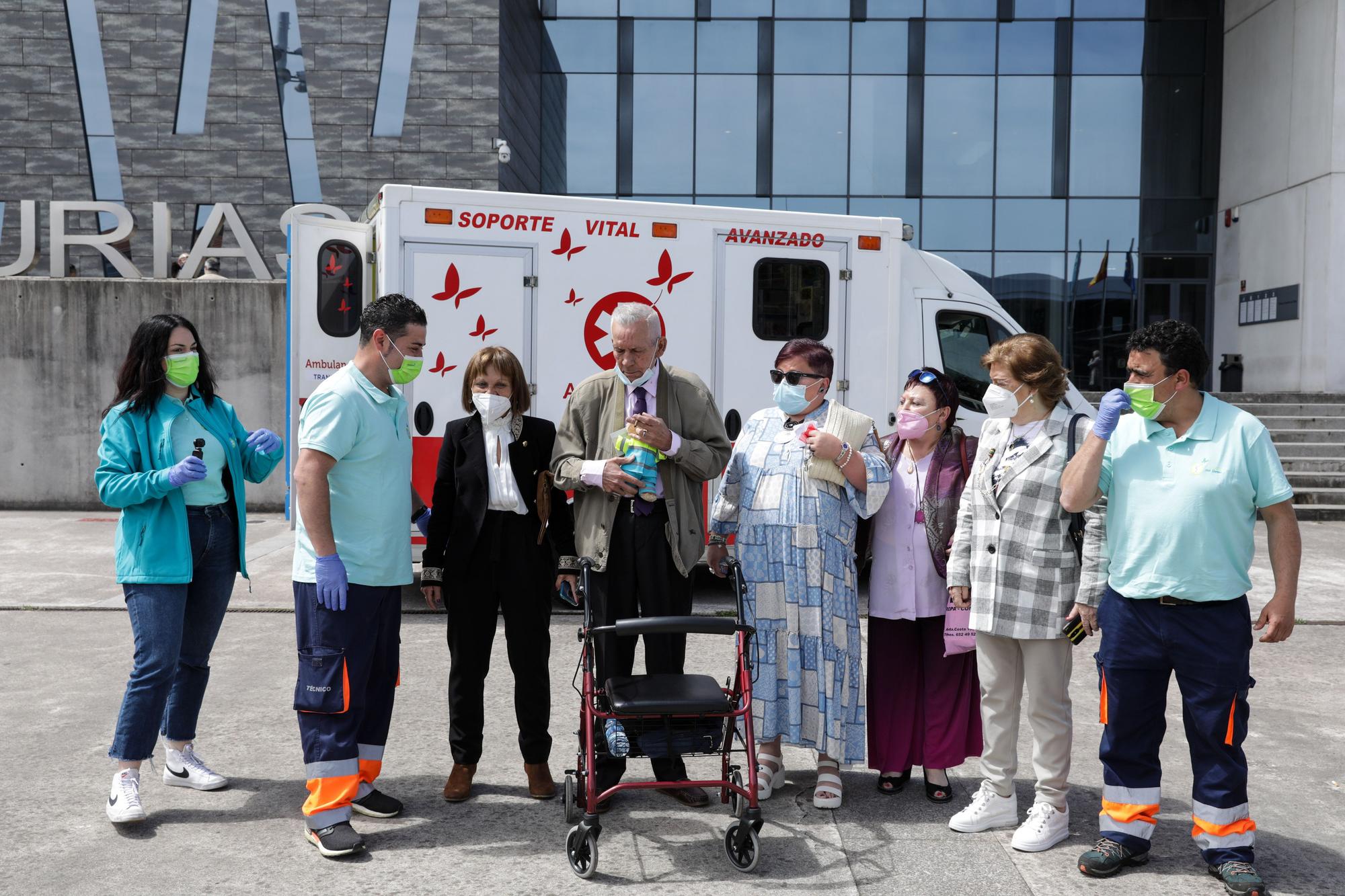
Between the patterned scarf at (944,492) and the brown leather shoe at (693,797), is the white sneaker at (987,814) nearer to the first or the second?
the patterned scarf at (944,492)

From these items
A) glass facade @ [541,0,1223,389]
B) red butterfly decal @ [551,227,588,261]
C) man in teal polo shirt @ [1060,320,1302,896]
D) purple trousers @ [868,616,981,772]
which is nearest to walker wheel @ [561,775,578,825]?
purple trousers @ [868,616,981,772]

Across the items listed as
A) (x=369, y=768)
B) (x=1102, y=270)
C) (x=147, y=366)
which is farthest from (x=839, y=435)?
(x=1102, y=270)

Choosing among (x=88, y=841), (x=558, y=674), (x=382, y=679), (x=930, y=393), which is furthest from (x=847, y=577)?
(x=88, y=841)

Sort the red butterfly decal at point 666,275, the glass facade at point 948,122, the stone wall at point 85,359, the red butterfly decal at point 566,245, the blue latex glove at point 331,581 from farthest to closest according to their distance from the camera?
the glass facade at point 948,122 < the stone wall at point 85,359 < the red butterfly decal at point 666,275 < the red butterfly decal at point 566,245 < the blue latex glove at point 331,581

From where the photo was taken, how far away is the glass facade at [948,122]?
70.4 feet

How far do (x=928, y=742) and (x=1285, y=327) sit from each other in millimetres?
18313

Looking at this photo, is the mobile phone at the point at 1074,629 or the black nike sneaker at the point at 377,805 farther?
the black nike sneaker at the point at 377,805

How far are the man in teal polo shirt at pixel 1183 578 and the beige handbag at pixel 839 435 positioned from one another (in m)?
0.83

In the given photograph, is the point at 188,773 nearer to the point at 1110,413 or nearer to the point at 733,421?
the point at 1110,413

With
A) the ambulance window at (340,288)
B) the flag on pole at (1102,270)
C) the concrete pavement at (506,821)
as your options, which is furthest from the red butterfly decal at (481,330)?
the flag on pole at (1102,270)

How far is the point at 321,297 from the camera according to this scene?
795 cm

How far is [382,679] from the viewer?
4121 mm

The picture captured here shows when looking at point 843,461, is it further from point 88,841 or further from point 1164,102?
point 1164,102

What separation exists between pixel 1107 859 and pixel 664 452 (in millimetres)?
2086
